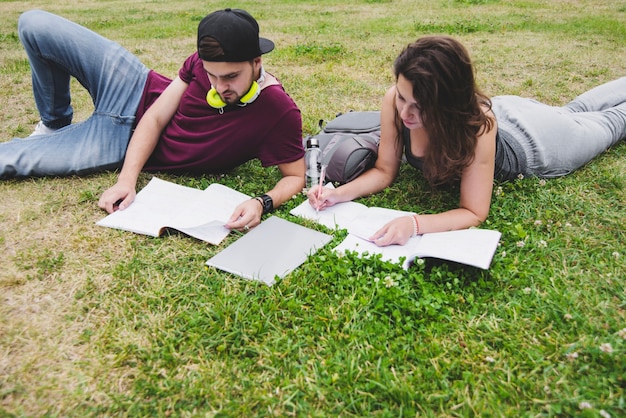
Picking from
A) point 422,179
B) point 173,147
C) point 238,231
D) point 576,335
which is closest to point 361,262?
point 238,231

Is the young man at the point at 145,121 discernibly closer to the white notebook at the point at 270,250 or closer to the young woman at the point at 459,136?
the white notebook at the point at 270,250

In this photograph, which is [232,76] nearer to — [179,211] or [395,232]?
[179,211]

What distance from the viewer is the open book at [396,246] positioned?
2.44 meters

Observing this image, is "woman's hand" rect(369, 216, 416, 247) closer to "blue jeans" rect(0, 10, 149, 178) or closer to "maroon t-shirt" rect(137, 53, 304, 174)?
"maroon t-shirt" rect(137, 53, 304, 174)

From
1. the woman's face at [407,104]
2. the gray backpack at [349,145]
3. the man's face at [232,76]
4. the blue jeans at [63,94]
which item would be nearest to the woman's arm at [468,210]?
the woman's face at [407,104]

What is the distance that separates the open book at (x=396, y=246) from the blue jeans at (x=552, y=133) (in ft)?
3.64

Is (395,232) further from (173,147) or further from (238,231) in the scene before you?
(173,147)

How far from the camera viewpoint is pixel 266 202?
308cm

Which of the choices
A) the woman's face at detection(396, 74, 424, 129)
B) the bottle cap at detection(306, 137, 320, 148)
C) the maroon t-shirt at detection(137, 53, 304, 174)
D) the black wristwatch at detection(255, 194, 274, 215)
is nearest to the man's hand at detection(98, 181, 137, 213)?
the maroon t-shirt at detection(137, 53, 304, 174)

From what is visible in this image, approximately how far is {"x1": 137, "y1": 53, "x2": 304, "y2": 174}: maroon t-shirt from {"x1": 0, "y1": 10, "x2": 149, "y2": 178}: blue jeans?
1.27 feet

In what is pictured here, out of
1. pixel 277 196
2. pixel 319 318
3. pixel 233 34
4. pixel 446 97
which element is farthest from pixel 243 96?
pixel 319 318

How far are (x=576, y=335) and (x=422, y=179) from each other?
1756 millimetres

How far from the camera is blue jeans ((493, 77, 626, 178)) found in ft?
11.1

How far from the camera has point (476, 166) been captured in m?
2.79
